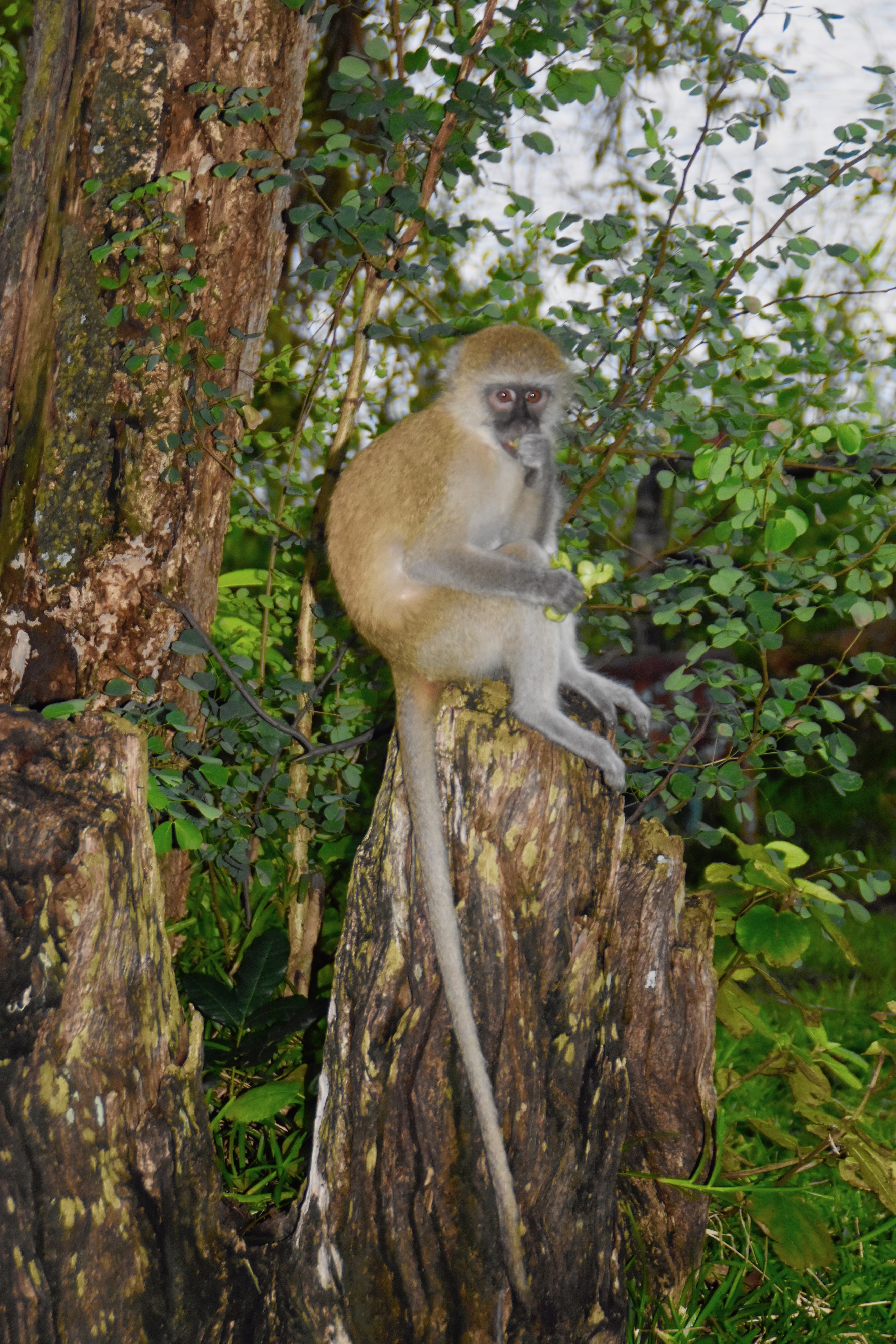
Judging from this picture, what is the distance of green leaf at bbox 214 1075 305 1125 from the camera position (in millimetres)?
2947

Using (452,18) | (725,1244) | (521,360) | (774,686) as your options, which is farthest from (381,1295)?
(452,18)

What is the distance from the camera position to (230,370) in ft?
11.7

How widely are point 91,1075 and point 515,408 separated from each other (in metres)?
2.15

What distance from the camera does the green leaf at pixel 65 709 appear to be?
2447 millimetres

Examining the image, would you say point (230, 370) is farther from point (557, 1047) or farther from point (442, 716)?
point (557, 1047)

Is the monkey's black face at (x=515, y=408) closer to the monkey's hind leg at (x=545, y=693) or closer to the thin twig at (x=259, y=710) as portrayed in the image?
the monkey's hind leg at (x=545, y=693)

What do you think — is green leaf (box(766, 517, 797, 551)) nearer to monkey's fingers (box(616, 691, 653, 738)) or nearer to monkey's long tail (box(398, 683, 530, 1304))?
monkey's long tail (box(398, 683, 530, 1304))

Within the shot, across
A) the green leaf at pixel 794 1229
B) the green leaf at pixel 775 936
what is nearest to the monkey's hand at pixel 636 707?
the green leaf at pixel 775 936

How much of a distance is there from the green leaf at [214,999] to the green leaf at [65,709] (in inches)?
43.1

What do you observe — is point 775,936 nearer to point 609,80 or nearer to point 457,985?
point 457,985

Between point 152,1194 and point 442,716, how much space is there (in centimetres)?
122

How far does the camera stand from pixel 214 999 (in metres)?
3.20

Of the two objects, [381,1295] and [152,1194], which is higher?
[152,1194]

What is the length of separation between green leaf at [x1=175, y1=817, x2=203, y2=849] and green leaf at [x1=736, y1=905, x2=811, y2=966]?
1.52 metres
